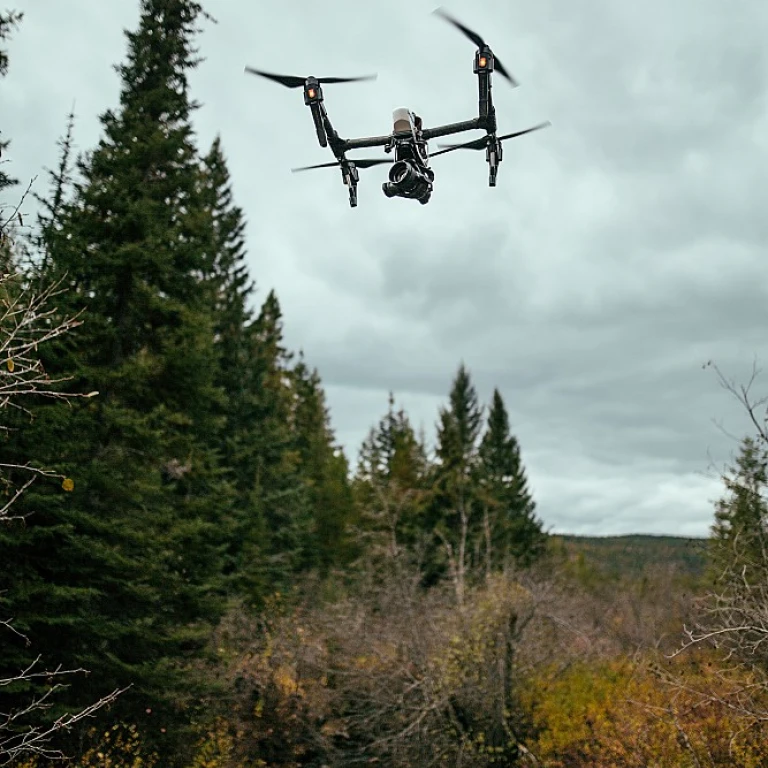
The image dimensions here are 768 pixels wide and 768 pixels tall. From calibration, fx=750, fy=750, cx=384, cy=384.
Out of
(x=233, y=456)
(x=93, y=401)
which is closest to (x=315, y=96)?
(x=93, y=401)

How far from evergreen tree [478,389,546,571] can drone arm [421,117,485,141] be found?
31438mm

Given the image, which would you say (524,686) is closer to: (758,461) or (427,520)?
(758,461)

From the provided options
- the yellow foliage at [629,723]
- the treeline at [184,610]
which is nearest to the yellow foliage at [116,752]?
the treeline at [184,610]

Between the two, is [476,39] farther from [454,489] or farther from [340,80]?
[454,489]

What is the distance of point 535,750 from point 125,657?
28.6 feet

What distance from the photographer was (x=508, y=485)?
46688 mm

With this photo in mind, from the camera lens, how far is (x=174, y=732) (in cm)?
1484

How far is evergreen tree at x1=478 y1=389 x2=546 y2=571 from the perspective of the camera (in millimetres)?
40344

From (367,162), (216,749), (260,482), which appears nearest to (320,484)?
(260,482)

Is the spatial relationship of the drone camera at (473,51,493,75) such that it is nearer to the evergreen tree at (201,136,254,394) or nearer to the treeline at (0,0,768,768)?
the treeline at (0,0,768,768)

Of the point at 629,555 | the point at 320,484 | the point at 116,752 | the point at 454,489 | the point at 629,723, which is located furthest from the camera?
the point at 629,555

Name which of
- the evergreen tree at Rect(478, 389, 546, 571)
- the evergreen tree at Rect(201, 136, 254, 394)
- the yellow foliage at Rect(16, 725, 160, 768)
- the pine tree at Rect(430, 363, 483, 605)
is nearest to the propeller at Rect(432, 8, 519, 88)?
the yellow foliage at Rect(16, 725, 160, 768)

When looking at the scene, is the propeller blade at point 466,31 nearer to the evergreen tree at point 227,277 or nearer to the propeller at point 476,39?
the propeller at point 476,39

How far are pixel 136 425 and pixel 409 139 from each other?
9.41 meters
